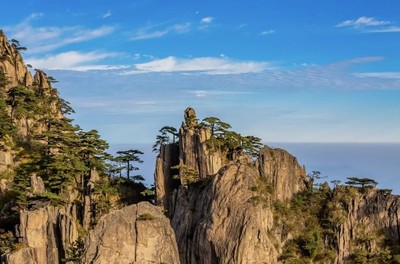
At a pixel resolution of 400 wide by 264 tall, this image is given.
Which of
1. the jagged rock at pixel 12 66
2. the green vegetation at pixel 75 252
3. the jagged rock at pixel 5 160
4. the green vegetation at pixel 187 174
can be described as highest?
the jagged rock at pixel 12 66

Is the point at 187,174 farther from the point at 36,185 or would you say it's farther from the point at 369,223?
the point at 369,223

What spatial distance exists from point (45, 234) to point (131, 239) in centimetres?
1342

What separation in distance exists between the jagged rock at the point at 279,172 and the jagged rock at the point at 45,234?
3286 centimetres

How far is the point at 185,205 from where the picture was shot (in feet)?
239

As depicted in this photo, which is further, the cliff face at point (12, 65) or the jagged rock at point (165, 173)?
the cliff face at point (12, 65)

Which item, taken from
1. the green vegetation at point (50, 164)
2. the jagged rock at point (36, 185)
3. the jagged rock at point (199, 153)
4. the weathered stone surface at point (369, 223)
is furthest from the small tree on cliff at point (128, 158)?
the weathered stone surface at point (369, 223)

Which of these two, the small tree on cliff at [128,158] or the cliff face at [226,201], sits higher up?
the small tree on cliff at [128,158]

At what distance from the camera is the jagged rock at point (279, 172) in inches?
3036

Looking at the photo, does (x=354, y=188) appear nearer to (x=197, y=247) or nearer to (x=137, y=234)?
(x=197, y=247)

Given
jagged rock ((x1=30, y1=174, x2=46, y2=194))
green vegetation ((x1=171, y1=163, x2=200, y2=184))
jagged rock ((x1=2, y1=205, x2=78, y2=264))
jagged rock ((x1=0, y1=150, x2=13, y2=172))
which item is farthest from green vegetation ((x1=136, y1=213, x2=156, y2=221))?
jagged rock ((x1=0, y1=150, x2=13, y2=172))

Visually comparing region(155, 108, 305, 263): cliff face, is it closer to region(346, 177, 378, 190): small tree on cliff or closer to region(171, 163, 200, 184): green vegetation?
region(171, 163, 200, 184): green vegetation

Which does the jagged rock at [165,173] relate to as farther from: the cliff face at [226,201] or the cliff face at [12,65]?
the cliff face at [12,65]

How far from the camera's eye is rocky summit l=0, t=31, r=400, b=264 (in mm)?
Answer: 60250

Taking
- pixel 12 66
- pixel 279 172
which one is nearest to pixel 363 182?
pixel 279 172
